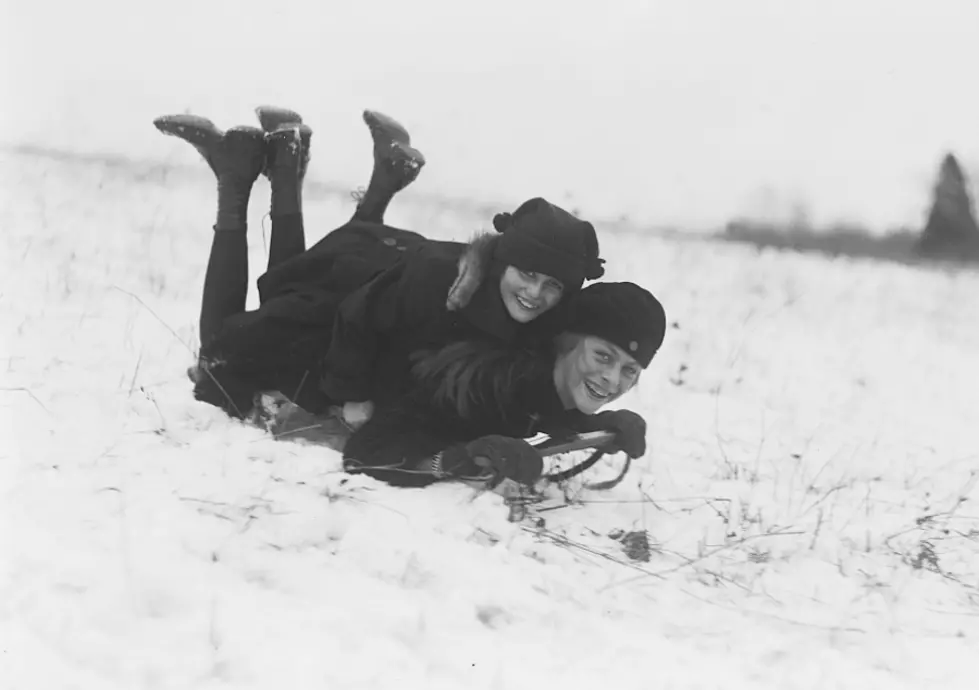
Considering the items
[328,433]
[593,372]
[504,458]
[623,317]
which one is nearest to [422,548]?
[504,458]

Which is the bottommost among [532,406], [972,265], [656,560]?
[656,560]

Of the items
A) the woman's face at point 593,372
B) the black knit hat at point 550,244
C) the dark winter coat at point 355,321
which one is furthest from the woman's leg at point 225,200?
the woman's face at point 593,372

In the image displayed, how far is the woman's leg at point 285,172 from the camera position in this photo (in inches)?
146

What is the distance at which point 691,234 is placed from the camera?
36.7 feet

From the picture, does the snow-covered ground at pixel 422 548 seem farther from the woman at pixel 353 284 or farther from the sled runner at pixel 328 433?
the woman at pixel 353 284

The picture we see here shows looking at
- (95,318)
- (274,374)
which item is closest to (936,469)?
(274,374)

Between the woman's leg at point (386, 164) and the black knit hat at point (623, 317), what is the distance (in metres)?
1.33

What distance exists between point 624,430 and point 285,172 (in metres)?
2.04

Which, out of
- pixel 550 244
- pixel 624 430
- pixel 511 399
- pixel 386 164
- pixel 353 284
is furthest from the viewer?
pixel 386 164

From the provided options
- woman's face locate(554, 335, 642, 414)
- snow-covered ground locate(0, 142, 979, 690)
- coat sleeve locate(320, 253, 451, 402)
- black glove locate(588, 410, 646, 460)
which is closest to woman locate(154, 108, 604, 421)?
coat sleeve locate(320, 253, 451, 402)

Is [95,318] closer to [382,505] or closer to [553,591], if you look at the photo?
[382,505]

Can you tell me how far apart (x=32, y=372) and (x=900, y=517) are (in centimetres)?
400

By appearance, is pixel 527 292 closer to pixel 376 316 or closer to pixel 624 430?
pixel 376 316

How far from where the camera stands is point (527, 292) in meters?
2.85
